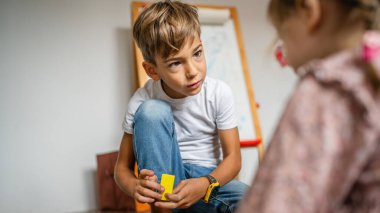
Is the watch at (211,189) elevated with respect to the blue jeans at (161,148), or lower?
lower

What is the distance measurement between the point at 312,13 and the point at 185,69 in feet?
1.75

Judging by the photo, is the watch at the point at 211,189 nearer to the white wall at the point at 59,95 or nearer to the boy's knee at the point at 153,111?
the boy's knee at the point at 153,111

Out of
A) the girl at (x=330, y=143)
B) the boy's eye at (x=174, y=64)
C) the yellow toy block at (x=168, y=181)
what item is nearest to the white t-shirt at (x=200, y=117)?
the boy's eye at (x=174, y=64)

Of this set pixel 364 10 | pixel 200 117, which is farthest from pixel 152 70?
pixel 364 10

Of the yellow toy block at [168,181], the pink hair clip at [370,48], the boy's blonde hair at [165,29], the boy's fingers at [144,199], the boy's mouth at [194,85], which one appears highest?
the boy's blonde hair at [165,29]

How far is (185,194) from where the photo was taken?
0.88 meters

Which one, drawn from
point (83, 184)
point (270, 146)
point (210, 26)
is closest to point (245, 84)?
point (210, 26)

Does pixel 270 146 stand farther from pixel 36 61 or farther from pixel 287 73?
pixel 287 73

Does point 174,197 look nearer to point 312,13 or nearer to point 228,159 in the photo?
point 228,159

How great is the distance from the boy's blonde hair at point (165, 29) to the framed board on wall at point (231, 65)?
3.20 feet

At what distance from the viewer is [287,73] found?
239 cm

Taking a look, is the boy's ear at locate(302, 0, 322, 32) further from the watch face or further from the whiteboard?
the whiteboard

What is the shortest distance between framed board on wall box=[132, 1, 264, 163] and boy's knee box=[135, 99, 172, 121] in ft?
3.52

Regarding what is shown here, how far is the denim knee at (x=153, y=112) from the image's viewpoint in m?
0.94
